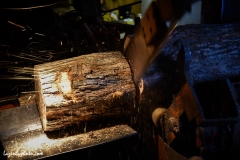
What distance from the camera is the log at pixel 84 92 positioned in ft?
10.1

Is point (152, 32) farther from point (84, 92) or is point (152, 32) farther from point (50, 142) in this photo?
point (50, 142)

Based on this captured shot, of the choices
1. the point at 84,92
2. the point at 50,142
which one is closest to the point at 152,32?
the point at 84,92

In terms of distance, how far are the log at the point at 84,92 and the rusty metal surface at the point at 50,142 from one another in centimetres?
19

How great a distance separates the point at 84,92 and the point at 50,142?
2.66 ft

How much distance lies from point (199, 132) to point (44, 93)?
2023 mm

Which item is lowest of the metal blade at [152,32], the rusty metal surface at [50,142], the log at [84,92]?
the rusty metal surface at [50,142]

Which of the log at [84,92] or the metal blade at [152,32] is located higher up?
the metal blade at [152,32]

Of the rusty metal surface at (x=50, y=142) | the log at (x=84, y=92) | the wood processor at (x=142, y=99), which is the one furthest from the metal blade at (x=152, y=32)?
the rusty metal surface at (x=50, y=142)

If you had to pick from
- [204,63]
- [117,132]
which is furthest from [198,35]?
[117,132]

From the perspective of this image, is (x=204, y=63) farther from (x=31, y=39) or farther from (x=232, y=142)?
(x=31, y=39)

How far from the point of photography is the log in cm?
307

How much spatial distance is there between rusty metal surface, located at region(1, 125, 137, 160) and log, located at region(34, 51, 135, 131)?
0.62 feet

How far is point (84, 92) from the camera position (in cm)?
312

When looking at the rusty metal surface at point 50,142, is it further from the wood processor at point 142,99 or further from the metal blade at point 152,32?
the metal blade at point 152,32
